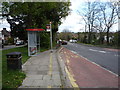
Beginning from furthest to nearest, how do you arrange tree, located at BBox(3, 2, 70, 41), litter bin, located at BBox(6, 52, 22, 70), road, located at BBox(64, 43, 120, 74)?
tree, located at BBox(3, 2, 70, 41), road, located at BBox(64, 43, 120, 74), litter bin, located at BBox(6, 52, 22, 70)

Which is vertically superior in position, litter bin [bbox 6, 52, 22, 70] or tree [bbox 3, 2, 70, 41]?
tree [bbox 3, 2, 70, 41]

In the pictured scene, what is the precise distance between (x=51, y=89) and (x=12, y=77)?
1.76 metres

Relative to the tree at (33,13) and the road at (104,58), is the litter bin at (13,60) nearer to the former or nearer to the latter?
the road at (104,58)

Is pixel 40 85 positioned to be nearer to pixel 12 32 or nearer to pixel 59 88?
pixel 59 88

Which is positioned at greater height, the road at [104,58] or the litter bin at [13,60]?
the litter bin at [13,60]

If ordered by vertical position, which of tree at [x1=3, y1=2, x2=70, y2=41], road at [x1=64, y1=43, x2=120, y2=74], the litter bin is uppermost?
tree at [x1=3, y1=2, x2=70, y2=41]

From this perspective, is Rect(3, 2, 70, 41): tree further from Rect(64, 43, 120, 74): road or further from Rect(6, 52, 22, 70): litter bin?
Rect(6, 52, 22, 70): litter bin

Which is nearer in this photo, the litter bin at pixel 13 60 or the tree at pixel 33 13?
the litter bin at pixel 13 60

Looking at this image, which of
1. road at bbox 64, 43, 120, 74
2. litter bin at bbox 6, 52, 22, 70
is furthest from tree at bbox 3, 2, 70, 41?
litter bin at bbox 6, 52, 22, 70

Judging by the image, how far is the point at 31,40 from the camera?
1346 centimetres

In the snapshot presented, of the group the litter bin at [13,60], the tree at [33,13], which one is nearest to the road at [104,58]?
the litter bin at [13,60]

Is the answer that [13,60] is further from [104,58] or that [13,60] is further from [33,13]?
[33,13]

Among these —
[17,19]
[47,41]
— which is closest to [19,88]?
[47,41]

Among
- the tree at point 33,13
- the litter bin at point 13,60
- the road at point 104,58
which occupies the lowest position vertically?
the road at point 104,58
